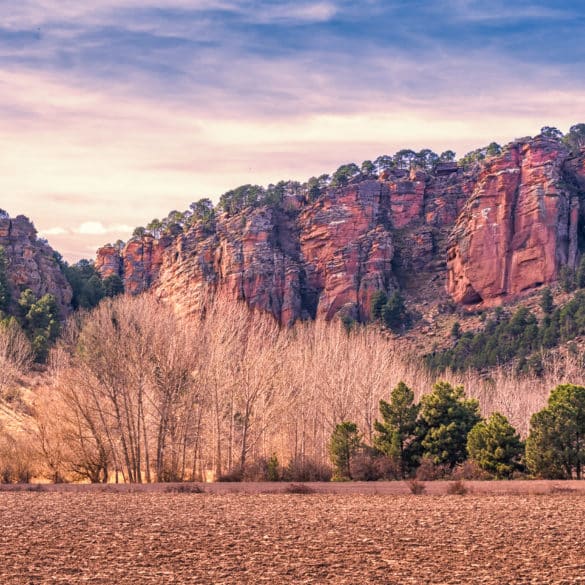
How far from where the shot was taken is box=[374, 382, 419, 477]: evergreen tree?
147ft

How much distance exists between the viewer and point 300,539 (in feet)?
69.7

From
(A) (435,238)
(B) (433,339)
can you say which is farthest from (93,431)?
(A) (435,238)

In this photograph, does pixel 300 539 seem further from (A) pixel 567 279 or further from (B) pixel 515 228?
(B) pixel 515 228

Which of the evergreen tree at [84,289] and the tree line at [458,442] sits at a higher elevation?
the evergreen tree at [84,289]

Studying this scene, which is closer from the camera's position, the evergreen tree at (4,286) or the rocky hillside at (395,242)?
the evergreen tree at (4,286)

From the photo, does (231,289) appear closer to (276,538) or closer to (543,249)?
(543,249)

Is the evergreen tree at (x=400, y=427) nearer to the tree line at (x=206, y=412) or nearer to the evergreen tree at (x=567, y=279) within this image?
the tree line at (x=206, y=412)

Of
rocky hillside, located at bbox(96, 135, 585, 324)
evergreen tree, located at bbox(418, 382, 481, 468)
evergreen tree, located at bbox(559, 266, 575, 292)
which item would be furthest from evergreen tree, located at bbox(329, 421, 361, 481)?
rocky hillside, located at bbox(96, 135, 585, 324)

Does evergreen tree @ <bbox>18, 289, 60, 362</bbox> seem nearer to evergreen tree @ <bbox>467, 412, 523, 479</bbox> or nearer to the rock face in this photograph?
the rock face

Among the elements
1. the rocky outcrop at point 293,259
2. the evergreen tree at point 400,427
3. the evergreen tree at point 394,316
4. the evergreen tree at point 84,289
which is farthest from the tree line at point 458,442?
the rocky outcrop at point 293,259

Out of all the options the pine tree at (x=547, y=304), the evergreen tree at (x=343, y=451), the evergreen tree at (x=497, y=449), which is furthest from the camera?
the pine tree at (x=547, y=304)

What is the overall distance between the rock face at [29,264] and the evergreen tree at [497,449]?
85.8m

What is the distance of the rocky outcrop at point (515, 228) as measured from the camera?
143 metres

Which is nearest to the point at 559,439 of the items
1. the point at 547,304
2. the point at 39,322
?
the point at 39,322
